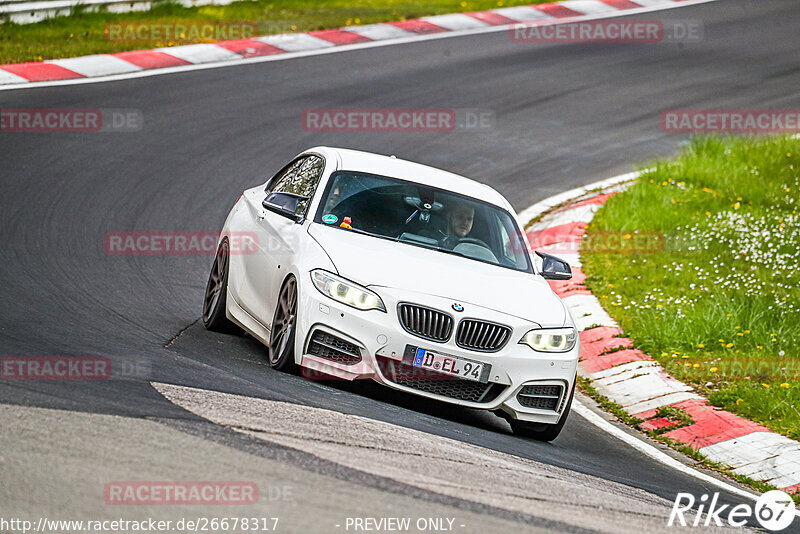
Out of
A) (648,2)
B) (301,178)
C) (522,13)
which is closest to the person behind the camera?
(301,178)

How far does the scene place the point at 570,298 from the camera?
41.1ft

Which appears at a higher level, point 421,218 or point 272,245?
point 421,218

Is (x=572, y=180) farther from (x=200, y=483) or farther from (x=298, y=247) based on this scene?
(x=200, y=483)

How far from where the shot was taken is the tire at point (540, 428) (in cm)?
841

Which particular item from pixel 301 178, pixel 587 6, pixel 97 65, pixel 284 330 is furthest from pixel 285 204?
pixel 587 6

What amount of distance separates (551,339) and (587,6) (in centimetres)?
1911

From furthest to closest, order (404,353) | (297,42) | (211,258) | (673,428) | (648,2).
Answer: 1. (648,2)
2. (297,42)
3. (211,258)
4. (673,428)
5. (404,353)

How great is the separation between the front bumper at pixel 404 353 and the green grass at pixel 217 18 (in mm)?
11426

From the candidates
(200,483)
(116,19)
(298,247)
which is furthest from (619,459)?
(116,19)

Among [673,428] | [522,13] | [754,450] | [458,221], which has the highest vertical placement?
[522,13]

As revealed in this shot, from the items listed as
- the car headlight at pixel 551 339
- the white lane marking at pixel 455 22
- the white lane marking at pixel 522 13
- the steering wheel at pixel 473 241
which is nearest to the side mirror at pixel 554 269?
the steering wheel at pixel 473 241

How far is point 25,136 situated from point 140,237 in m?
3.57

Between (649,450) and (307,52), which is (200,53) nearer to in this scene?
(307,52)

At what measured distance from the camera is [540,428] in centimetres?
845
